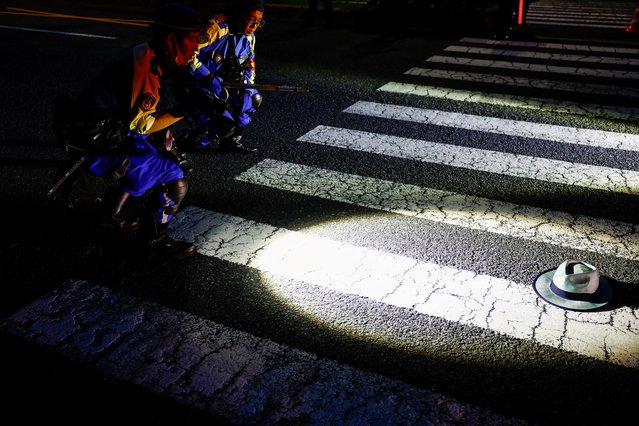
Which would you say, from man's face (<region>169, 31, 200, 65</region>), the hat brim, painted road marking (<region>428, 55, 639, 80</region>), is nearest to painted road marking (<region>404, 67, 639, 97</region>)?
painted road marking (<region>428, 55, 639, 80</region>)

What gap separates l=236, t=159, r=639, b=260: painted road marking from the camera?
4.19 meters

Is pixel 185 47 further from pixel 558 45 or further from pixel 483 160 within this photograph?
pixel 558 45

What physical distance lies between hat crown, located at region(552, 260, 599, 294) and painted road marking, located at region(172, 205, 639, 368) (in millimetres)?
155

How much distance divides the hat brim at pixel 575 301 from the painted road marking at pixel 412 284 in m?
0.04

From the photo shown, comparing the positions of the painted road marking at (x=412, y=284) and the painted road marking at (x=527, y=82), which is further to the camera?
the painted road marking at (x=527, y=82)

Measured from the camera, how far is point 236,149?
19.3 feet

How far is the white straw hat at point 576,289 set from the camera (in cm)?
339

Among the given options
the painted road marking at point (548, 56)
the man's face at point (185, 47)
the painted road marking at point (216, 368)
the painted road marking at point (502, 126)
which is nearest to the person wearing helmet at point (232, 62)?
the man's face at point (185, 47)

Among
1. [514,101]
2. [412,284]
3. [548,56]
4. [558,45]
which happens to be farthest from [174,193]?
[558,45]

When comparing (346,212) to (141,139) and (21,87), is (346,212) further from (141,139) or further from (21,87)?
(21,87)

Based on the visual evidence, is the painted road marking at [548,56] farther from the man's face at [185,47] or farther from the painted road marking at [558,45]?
the man's face at [185,47]

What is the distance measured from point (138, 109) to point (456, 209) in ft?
8.97

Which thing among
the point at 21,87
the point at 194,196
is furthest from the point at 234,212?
the point at 21,87

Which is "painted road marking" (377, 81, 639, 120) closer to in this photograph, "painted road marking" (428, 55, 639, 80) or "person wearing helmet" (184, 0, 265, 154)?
"painted road marking" (428, 55, 639, 80)
